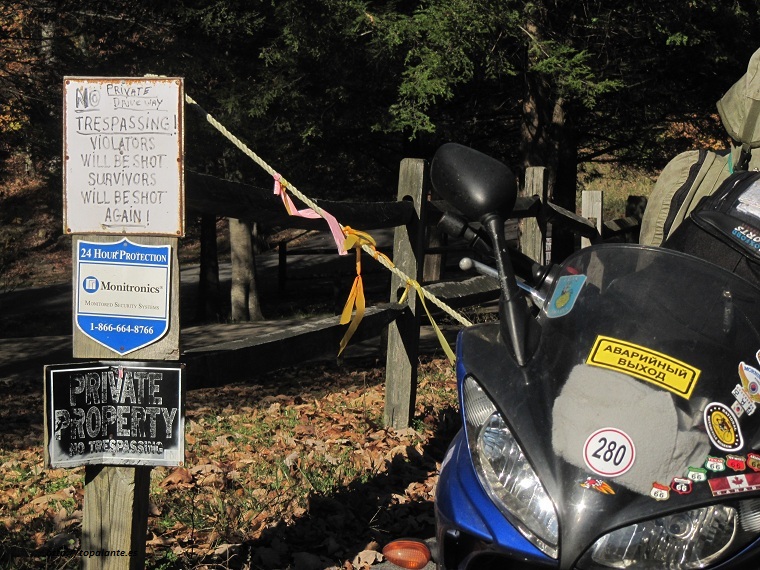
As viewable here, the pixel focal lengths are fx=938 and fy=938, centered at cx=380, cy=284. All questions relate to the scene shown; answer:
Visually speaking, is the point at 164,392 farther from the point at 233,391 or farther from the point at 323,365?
the point at 323,365

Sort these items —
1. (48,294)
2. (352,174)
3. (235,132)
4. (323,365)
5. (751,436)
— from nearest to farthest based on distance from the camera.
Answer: (751,436)
(323,365)
(235,132)
(352,174)
(48,294)

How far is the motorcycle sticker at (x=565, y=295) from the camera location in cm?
262

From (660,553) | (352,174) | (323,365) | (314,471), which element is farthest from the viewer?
(352,174)

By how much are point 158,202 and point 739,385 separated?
194 centimetres

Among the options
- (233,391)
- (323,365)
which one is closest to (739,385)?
(233,391)

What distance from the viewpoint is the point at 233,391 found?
347 inches

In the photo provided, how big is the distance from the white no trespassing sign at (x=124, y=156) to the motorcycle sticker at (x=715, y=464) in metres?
1.86

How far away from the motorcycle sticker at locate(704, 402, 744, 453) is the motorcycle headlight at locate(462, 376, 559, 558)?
43cm

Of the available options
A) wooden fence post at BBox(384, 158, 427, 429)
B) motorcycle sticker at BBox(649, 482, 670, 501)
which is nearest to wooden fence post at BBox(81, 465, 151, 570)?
motorcycle sticker at BBox(649, 482, 670, 501)

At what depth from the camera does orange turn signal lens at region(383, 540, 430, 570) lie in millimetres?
2625

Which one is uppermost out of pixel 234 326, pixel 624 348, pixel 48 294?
pixel 624 348

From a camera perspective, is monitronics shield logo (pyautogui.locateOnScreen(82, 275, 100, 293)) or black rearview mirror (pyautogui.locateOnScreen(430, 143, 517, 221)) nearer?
black rearview mirror (pyautogui.locateOnScreen(430, 143, 517, 221))

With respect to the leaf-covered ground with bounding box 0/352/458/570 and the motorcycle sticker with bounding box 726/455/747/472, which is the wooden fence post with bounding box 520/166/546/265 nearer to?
the leaf-covered ground with bounding box 0/352/458/570

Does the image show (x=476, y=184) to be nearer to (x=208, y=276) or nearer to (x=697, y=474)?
(x=697, y=474)
